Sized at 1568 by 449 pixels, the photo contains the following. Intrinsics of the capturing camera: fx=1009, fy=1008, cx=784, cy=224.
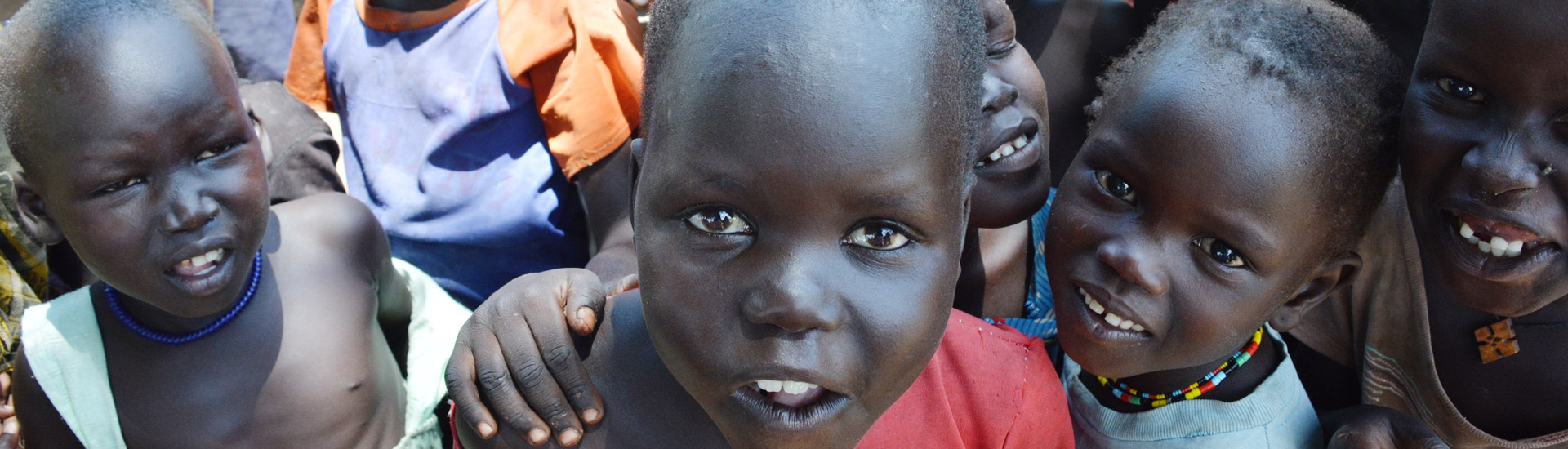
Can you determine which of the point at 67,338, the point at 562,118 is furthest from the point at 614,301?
the point at 67,338

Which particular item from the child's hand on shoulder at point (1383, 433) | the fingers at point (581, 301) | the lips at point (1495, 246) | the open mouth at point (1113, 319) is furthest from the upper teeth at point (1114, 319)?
the fingers at point (581, 301)

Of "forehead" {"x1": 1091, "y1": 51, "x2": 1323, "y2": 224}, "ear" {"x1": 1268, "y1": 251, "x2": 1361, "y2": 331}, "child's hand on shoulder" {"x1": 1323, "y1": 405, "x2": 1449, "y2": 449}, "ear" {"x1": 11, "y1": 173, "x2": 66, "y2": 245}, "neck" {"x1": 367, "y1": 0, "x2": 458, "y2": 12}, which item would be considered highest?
"forehead" {"x1": 1091, "y1": 51, "x2": 1323, "y2": 224}

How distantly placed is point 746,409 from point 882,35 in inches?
15.7

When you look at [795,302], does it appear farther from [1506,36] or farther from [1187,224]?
[1506,36]

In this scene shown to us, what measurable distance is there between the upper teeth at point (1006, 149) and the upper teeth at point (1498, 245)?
2.10ft

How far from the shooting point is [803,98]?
948 mm

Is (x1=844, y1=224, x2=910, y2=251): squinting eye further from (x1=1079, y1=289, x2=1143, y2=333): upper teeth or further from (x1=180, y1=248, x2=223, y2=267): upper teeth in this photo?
(x1=180, y1=248, x2=223, y2=267): upper teeth

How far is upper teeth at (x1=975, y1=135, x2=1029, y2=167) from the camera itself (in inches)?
65.5

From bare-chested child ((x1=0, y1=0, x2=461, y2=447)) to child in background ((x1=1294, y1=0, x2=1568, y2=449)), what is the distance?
5.62 ft

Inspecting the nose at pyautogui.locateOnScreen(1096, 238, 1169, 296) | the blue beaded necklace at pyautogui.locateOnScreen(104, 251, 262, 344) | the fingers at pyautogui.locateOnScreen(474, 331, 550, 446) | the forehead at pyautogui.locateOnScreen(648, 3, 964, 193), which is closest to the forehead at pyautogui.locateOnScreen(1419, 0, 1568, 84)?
the nose at pyautogui.locateOnScreen(1096, 238, 1169, 296)

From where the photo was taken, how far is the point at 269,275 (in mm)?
1860

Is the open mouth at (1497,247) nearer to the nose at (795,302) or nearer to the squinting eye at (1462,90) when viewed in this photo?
the squinting eye at (1462,90)

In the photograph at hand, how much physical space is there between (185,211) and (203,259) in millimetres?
114

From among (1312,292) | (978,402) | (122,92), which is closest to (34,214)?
(122,92)
